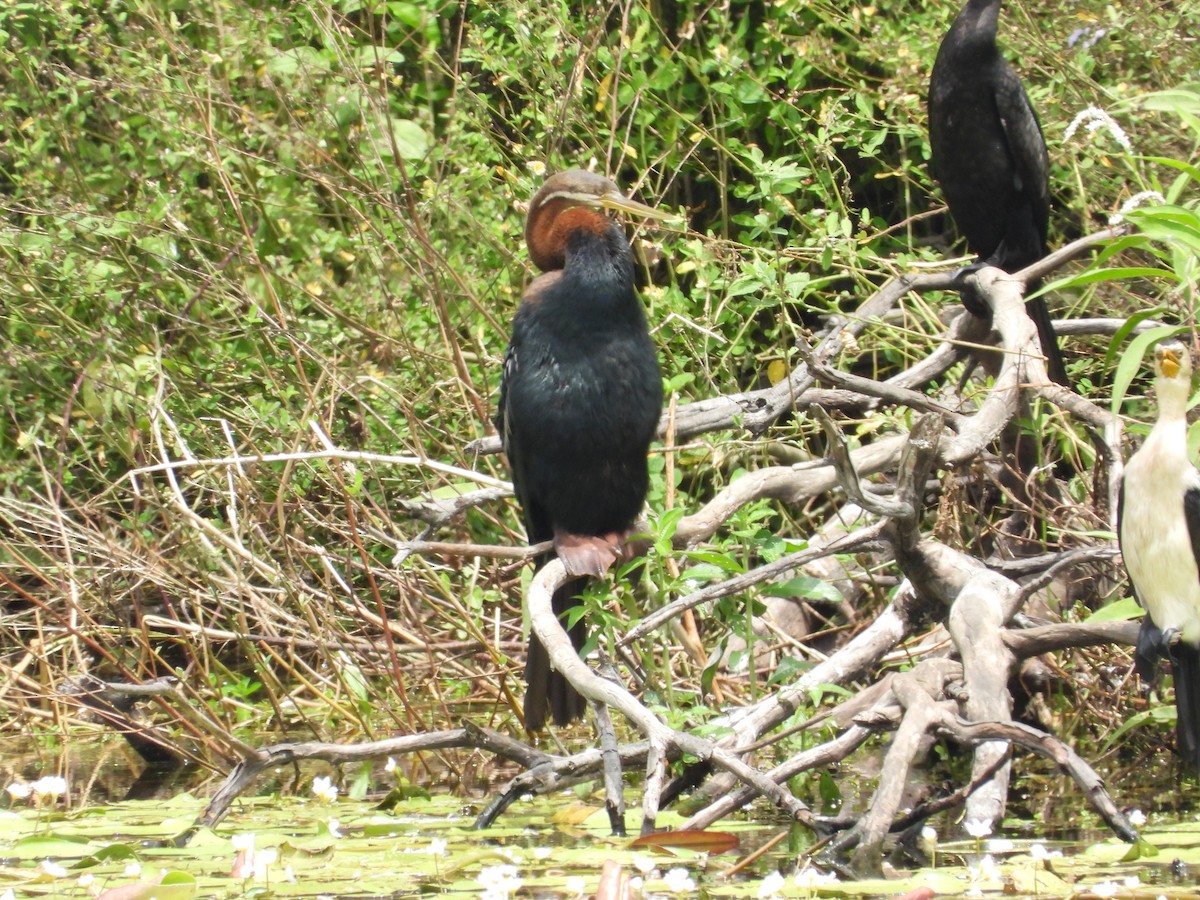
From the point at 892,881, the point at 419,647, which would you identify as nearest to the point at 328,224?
the point at 419,647

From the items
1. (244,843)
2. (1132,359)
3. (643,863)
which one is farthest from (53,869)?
(1132,359)

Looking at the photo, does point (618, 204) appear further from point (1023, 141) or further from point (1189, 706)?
point (1189, 706)

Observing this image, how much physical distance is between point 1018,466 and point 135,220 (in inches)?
117

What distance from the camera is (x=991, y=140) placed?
170 inches

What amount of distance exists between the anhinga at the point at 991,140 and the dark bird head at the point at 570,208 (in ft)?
4.01

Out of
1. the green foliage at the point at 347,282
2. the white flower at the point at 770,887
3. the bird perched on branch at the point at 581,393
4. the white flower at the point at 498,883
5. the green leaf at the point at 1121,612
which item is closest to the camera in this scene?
the white flower at the point at 770,887

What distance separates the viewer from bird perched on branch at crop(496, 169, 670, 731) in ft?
11.3

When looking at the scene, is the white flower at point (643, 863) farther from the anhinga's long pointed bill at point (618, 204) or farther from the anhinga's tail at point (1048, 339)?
the anhinga's tail at point (1048, 339)

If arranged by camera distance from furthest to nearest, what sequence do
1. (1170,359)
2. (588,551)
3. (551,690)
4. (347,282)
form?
(347,282)
(551,690)
(588,551)
(1170,359)

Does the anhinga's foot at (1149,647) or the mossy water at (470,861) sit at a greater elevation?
the anhinga's foot at (1149,647)

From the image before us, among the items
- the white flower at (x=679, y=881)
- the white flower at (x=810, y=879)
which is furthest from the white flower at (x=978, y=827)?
the white flower at (x=679, y=881)

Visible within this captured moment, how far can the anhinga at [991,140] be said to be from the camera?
4.29 metres

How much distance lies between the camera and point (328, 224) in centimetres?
561

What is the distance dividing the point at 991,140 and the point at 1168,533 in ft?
6.49
